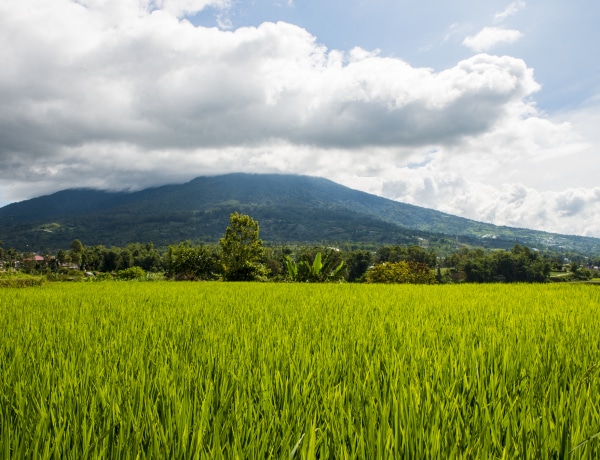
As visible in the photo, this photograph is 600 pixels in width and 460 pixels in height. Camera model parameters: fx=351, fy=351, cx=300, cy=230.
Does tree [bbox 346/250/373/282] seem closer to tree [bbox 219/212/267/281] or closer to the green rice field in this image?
tree [bbox 219/212/267/281]

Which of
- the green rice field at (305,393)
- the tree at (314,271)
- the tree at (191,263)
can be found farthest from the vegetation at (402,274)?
the tree at (191,263)

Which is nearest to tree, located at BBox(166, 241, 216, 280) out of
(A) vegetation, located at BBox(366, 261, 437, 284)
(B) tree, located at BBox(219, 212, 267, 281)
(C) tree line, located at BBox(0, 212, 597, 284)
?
(C) tree line, located at BBox(0, 212, 597, 284)

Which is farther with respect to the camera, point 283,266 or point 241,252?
point 283,266

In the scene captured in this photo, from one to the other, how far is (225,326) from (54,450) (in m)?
2.60

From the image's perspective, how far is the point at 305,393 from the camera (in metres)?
1.47

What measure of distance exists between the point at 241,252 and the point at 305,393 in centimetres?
2311

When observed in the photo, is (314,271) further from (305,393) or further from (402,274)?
(305,393)

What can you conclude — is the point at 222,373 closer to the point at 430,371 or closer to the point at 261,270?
the point at 430,371

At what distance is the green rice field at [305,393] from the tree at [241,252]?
1978 centimetres

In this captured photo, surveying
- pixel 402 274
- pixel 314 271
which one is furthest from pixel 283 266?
pixel 402 274

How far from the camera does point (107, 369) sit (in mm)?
1956

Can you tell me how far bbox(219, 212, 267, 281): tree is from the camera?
23594 millimetres

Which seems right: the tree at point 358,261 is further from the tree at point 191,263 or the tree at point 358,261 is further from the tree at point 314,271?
the tree at point 314,271

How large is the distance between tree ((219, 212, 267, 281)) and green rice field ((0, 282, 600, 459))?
64.9 ft
